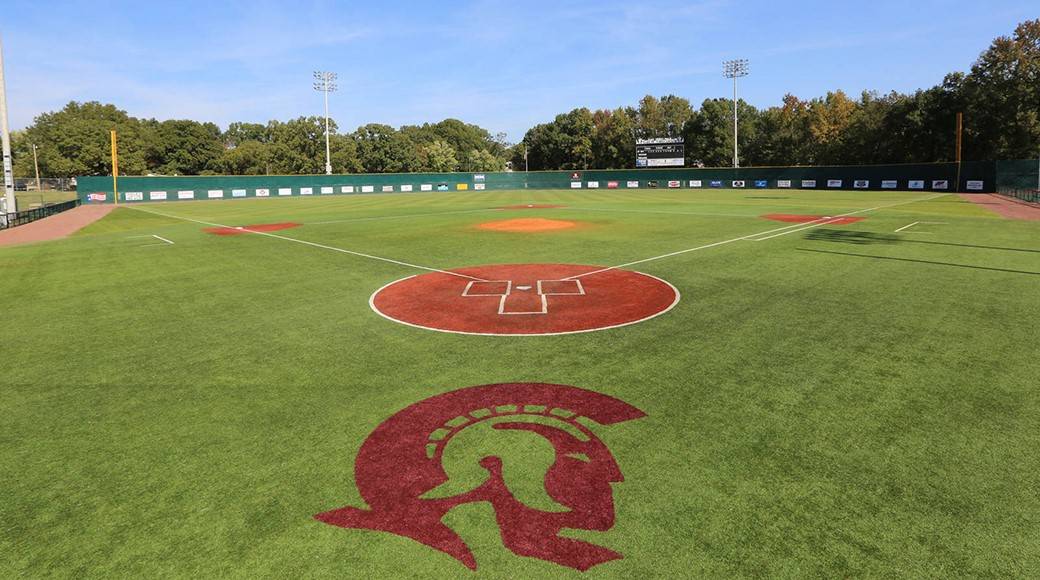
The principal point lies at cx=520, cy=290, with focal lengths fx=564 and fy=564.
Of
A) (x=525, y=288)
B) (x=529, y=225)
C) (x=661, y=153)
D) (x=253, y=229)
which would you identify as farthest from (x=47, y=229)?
(x=661, y=153)

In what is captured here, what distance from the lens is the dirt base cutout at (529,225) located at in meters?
26.3

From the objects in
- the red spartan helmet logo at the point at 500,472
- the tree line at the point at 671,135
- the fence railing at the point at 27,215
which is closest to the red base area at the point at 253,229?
the fence railing at the point at 27,215

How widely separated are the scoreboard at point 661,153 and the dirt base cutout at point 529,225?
51.3 metres

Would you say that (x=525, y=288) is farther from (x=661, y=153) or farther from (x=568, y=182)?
(x=568, y=182)

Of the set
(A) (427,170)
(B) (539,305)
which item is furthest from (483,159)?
(B) (539,305)

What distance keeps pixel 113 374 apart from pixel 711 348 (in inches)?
337

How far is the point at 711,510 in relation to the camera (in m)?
4.51

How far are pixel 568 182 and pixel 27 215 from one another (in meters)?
63.0

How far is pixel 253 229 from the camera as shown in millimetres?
27594

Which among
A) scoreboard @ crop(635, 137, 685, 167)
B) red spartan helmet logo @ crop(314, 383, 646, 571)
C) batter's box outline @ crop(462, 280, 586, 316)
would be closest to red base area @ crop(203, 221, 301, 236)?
batter's box outline @ crop(462, 280, 586, 316)

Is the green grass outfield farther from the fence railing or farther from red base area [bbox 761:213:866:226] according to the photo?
the fence railing

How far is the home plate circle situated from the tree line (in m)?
72.2

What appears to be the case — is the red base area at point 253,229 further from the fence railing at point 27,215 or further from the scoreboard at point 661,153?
the scoreboard at point 661,153

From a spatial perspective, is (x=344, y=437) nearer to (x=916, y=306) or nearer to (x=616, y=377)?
(x=616, y=377)
